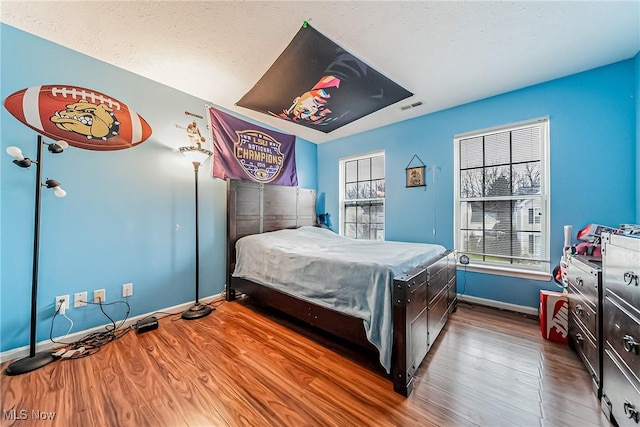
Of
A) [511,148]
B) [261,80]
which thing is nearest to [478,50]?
[511,148]

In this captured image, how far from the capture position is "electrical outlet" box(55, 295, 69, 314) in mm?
1815

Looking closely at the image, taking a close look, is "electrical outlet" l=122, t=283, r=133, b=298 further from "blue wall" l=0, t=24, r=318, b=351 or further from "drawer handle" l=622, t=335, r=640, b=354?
"drawer handle" l=622, t=335, r=640, b=354

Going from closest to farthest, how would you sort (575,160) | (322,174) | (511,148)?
(575,160) → (511,148) → (322,174)

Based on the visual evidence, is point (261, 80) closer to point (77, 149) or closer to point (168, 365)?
point (77, 149)

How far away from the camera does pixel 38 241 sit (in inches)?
64.6

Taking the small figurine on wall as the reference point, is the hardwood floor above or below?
below

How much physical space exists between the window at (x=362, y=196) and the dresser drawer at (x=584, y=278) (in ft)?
6.80

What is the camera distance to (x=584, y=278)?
1.53m

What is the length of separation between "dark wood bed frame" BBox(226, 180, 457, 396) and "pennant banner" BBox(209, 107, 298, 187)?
5.8 inches

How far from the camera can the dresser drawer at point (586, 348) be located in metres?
1.33

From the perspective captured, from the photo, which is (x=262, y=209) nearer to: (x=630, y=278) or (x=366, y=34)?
(x=366, y=34)

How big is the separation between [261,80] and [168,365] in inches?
103

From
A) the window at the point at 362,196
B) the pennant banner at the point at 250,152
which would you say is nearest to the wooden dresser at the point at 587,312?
the window at the point at 362,196

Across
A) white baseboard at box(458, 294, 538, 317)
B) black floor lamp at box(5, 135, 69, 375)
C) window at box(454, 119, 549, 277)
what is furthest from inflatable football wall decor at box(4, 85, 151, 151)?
white baseboard at box(458, 294, 538, 317)
